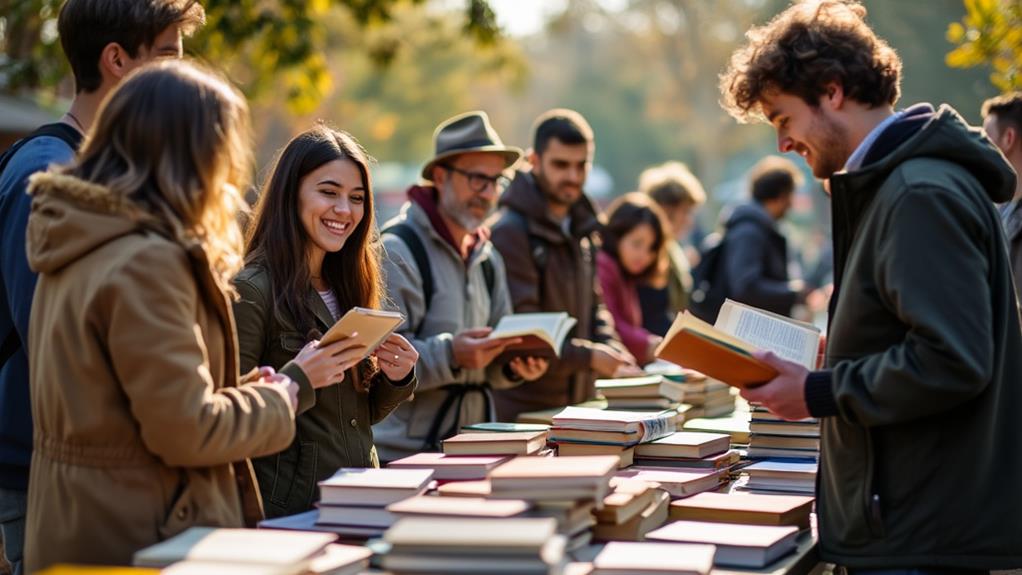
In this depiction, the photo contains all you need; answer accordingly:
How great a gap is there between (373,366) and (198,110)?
1.27 metres

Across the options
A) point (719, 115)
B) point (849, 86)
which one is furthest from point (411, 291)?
point (719, 115)

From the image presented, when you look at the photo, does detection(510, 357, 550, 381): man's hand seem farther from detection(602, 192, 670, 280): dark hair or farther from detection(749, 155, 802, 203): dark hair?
detection(749, 155, 802, 203): dark hair

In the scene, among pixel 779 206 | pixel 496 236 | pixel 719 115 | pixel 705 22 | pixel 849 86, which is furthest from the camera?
pixel 719 115

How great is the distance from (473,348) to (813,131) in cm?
180

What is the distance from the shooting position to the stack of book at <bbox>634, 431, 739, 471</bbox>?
11.1 feet

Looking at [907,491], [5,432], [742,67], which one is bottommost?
[907,491]

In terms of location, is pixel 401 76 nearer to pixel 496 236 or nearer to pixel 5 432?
pixel 496 236

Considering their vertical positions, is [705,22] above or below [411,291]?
above

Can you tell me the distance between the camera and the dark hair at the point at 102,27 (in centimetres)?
310

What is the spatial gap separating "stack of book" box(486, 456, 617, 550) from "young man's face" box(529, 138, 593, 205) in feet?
10.7

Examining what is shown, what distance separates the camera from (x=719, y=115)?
1395 inches

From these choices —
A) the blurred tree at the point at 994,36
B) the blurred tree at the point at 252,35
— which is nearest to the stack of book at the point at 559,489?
the blurred tree at the point at 994,36

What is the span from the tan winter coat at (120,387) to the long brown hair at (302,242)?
0.86 metres

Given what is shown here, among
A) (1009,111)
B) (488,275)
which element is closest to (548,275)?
(488,275)
